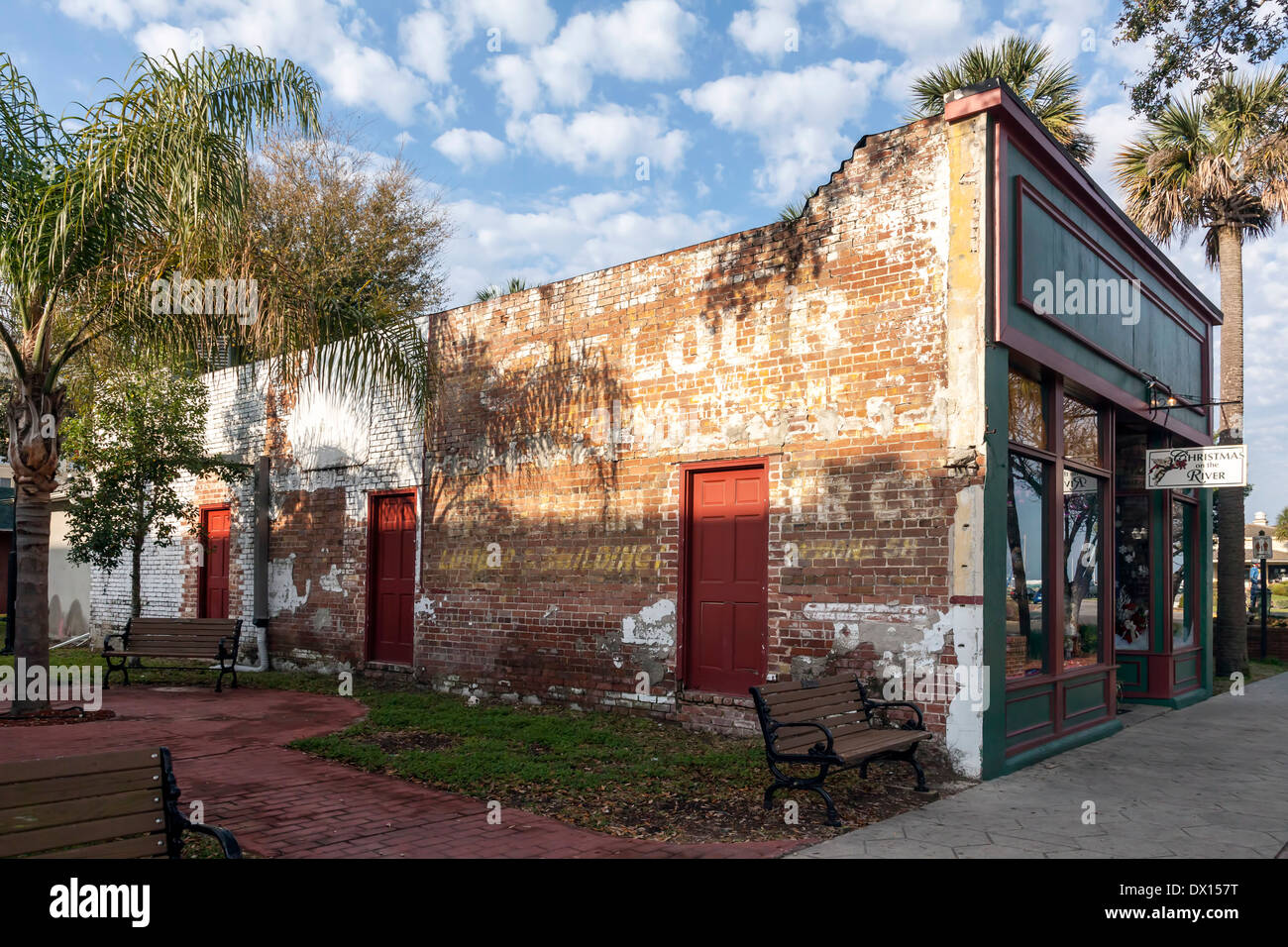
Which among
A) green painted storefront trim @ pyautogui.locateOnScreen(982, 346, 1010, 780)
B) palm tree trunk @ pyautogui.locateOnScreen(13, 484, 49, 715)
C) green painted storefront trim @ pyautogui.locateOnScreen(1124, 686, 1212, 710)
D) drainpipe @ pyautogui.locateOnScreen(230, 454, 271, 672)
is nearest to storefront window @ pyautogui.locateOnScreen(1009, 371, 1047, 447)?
green painted storefront trim @ pyautogui.locateOnScreen(982, 346, 1010, 780)

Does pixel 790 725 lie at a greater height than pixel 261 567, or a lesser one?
lesser

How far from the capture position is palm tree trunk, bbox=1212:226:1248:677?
1661 centimetres

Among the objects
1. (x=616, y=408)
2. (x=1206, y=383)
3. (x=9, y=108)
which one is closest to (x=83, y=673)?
(x=9, y=108)

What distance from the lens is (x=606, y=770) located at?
24.8 feet

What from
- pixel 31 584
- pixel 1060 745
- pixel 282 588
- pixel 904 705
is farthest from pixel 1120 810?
pixel 282 588

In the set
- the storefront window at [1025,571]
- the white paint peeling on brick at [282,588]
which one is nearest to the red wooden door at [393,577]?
the white paint peeling on brick at [282,588]

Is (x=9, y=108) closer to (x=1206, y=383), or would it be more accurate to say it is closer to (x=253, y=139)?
(x=253, y=139)

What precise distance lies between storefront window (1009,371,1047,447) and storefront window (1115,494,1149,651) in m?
4.52

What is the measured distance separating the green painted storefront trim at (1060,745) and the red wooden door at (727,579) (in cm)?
222

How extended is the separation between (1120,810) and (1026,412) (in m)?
3.49

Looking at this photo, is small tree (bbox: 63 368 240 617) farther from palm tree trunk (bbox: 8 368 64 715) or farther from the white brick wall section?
palm tree trunk (bbox: 8 368 64 715)

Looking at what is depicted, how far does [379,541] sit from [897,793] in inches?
323

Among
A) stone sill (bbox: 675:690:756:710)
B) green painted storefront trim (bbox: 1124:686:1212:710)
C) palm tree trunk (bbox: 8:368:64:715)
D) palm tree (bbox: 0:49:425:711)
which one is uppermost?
palm tree (bbox: 0:49:425:711)

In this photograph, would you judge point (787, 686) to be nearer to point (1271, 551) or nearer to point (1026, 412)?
point (1026, 412)
